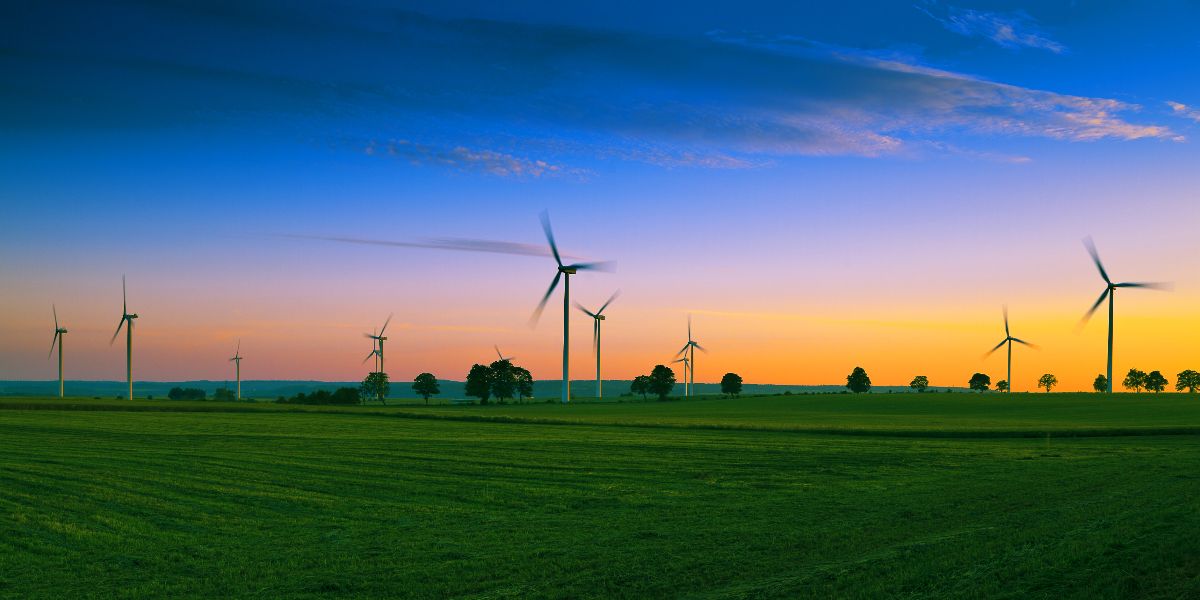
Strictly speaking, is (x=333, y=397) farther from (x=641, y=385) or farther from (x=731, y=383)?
(x=731, y=383)

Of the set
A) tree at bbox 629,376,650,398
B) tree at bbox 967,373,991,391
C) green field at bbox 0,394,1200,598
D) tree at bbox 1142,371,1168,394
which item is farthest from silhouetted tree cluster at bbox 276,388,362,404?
tree at bbox 1142,371,1168,394

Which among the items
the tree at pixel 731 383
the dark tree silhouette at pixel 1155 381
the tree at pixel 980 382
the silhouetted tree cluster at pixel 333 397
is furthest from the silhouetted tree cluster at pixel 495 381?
the dark tree silhouette at pixel 1155 381

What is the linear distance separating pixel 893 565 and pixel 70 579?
13043mm

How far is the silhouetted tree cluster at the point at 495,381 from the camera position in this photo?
143 m

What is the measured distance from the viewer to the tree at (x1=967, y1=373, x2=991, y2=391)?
179000 mm

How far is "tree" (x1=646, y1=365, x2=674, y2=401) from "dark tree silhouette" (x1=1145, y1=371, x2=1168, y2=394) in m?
95.4

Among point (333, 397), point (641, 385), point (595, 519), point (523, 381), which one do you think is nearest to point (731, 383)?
point (641, 385)

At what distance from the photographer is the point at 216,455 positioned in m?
32.8

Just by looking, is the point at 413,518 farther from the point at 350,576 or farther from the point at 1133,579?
the point at 1133,579

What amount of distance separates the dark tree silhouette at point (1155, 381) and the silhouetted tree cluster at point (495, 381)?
122 metres

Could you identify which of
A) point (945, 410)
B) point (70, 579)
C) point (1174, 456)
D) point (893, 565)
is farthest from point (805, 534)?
point (945, 410)

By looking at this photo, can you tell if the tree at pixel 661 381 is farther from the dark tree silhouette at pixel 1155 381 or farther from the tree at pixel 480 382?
the dark tree silhouette at pixel 1155 381

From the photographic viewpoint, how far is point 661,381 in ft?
491

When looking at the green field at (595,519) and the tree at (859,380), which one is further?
the tree at (859,380)
